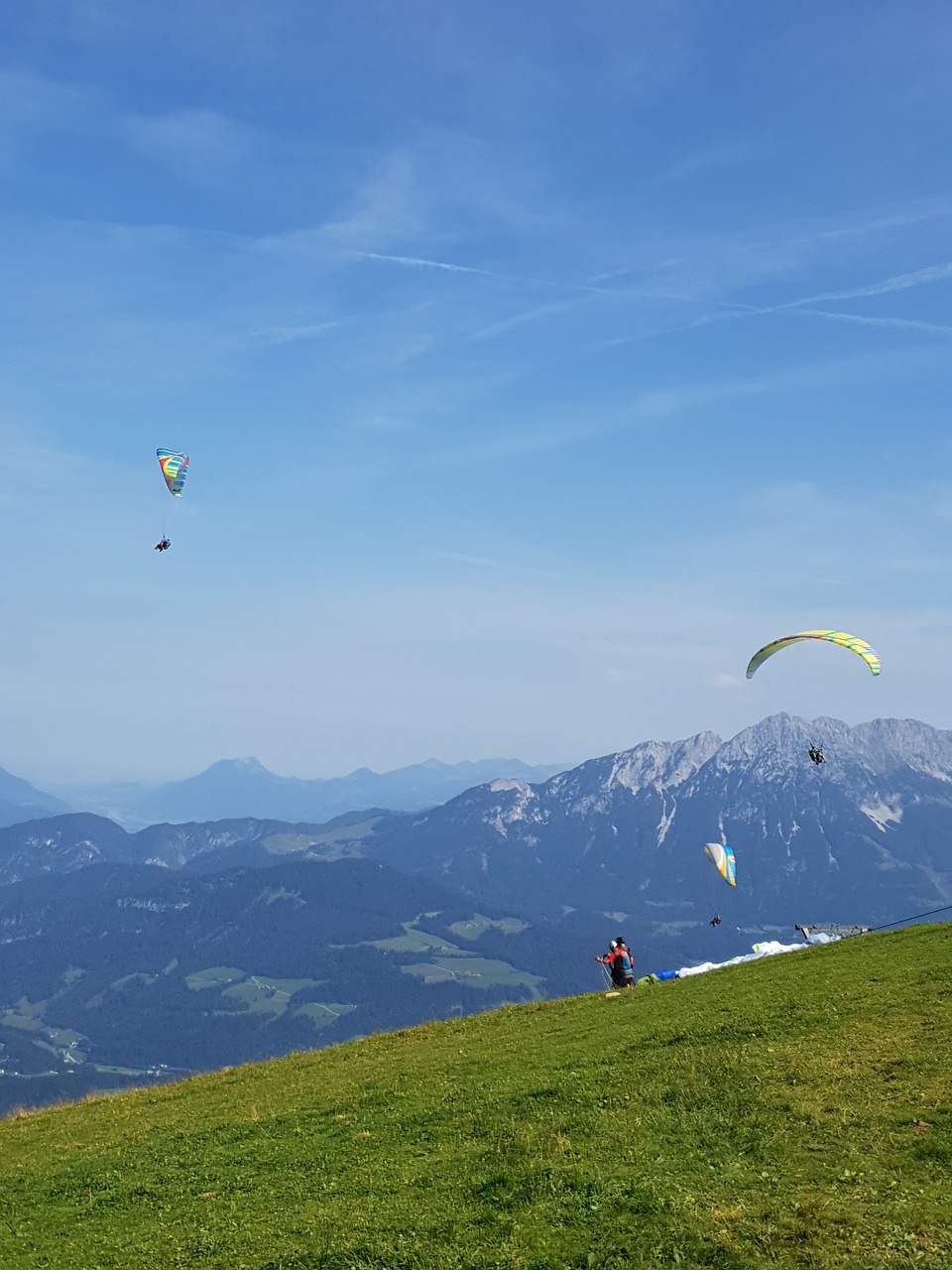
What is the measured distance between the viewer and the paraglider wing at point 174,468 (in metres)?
62.1

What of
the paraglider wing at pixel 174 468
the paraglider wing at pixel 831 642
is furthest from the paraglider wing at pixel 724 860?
the paraglider wing at pixel 174 468

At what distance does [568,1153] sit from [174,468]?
53012 millimetres

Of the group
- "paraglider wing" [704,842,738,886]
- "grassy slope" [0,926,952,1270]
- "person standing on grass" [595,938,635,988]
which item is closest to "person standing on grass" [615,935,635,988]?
"person standing on grass" [595,938,635,988]

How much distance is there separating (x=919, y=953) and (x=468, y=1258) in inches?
801

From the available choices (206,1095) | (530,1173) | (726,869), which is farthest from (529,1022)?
(726,869)

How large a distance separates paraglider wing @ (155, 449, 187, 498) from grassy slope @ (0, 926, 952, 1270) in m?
40.1

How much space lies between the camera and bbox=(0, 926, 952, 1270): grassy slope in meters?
15.9

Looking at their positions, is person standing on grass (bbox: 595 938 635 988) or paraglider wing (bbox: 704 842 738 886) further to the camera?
paraglider wing (bbox: 704 842 738 886)

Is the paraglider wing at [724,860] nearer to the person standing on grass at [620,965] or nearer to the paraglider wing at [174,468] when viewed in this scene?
the person standing on grass at [620,965]

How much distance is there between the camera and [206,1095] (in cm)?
3072

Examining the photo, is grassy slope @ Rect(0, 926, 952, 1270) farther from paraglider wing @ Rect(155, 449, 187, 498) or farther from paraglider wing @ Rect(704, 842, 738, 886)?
paraglider wing @ Rect(155, 449, 187, 498)

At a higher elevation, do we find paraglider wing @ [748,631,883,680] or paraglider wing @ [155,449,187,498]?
paraglider wing @ [155,449,187,498]

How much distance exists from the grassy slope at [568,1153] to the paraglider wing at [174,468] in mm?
40127

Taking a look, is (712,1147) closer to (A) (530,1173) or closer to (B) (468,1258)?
(A) (530,1173)
